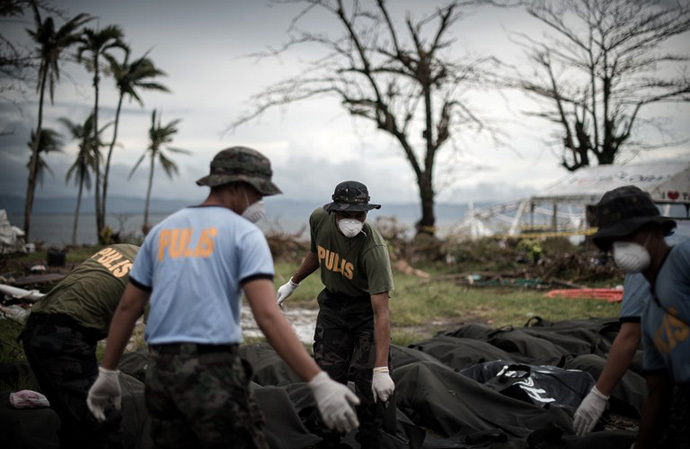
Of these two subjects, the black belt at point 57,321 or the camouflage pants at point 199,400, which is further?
the black belt at point 57,321

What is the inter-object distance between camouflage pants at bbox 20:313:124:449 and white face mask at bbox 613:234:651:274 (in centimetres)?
253

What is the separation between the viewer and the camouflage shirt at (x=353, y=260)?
137 inches

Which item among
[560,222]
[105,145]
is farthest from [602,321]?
[105,145]

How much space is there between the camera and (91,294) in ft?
9.92

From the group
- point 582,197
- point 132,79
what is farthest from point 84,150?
point 582,197

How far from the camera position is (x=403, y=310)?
895 centimetres

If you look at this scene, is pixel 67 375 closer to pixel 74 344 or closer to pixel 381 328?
pixel 74 344

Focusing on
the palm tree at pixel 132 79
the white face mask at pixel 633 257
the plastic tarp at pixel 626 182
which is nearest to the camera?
the white face mask at pixel 633 257

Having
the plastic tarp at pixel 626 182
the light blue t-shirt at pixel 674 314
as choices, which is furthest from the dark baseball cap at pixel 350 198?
the plastic tarp at pixel 626 182

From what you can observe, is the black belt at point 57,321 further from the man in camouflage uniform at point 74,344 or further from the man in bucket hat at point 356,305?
the man in bucket hat at point 356,305

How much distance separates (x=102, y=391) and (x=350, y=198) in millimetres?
1772

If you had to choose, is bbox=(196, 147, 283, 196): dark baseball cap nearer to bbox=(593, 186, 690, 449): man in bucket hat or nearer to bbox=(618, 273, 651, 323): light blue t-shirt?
bbox=(593, 186, 690, 449): man in bucket hat

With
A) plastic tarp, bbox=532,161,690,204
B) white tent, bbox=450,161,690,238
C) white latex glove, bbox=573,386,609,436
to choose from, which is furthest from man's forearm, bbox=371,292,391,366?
plastic tarp, bbox=532,161,690,204

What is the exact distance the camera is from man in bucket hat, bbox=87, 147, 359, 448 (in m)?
2.10
